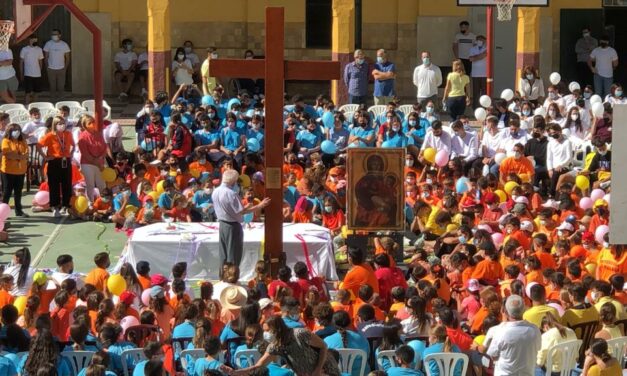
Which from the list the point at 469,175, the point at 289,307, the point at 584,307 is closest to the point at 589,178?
the point at 469,175

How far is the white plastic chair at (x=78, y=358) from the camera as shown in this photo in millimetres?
12844

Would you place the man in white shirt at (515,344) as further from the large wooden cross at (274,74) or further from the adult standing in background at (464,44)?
the adult standing in background at (464,44)

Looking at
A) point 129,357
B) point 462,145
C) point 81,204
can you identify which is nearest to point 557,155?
point 462,145

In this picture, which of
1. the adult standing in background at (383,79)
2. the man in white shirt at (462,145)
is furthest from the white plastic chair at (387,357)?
the adult standing in background at (383,79)

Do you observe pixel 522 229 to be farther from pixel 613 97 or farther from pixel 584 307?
pixel 613 97

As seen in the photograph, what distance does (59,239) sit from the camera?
2114 centimetres

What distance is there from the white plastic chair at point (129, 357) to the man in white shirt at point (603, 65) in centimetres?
2010

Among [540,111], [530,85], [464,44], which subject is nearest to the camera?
[540,111]

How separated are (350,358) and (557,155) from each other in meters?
10.7

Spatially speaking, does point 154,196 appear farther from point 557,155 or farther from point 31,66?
point 31,66

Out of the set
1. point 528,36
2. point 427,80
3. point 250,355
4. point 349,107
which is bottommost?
point 250,355

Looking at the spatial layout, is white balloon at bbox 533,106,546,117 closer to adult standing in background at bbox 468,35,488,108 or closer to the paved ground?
adult standing in background at bbox 468,35,488,108

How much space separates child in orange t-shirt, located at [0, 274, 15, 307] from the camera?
48.6 ft

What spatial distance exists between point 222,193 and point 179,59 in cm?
1297
